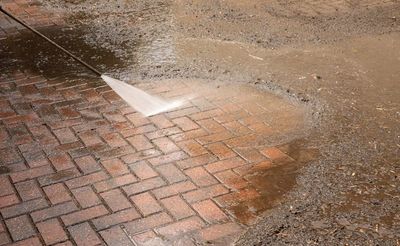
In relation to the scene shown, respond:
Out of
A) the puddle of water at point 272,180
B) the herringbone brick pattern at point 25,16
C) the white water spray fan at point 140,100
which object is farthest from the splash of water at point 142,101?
the herringbone brick pattern at point 25,16

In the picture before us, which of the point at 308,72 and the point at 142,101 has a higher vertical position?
the point at 308,72

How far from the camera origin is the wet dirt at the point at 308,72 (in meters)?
3.42

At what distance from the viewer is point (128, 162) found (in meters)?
3.98

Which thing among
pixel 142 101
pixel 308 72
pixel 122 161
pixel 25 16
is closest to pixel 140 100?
pixel 142 101

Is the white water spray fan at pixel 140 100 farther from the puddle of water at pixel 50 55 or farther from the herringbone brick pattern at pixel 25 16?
the herringbone brick pattern at pixel 25 16

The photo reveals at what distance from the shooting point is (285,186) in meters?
3.72

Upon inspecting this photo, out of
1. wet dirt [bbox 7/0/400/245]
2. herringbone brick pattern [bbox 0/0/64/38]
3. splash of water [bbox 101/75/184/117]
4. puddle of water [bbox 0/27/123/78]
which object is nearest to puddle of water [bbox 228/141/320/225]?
wet dirt [bbox 7/0/400/245]

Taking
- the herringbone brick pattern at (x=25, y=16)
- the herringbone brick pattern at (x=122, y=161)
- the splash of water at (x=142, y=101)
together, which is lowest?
the herringbone brick pattern at (x=122, y=161)

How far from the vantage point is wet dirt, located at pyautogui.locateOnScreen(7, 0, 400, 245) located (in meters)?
3.42

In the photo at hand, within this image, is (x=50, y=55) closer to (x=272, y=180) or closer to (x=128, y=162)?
(x=128, y=162)

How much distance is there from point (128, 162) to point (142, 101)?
1080 mm

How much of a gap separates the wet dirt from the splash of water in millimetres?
276

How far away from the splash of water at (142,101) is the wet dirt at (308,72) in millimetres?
276

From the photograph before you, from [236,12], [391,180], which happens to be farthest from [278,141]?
[236,12]
